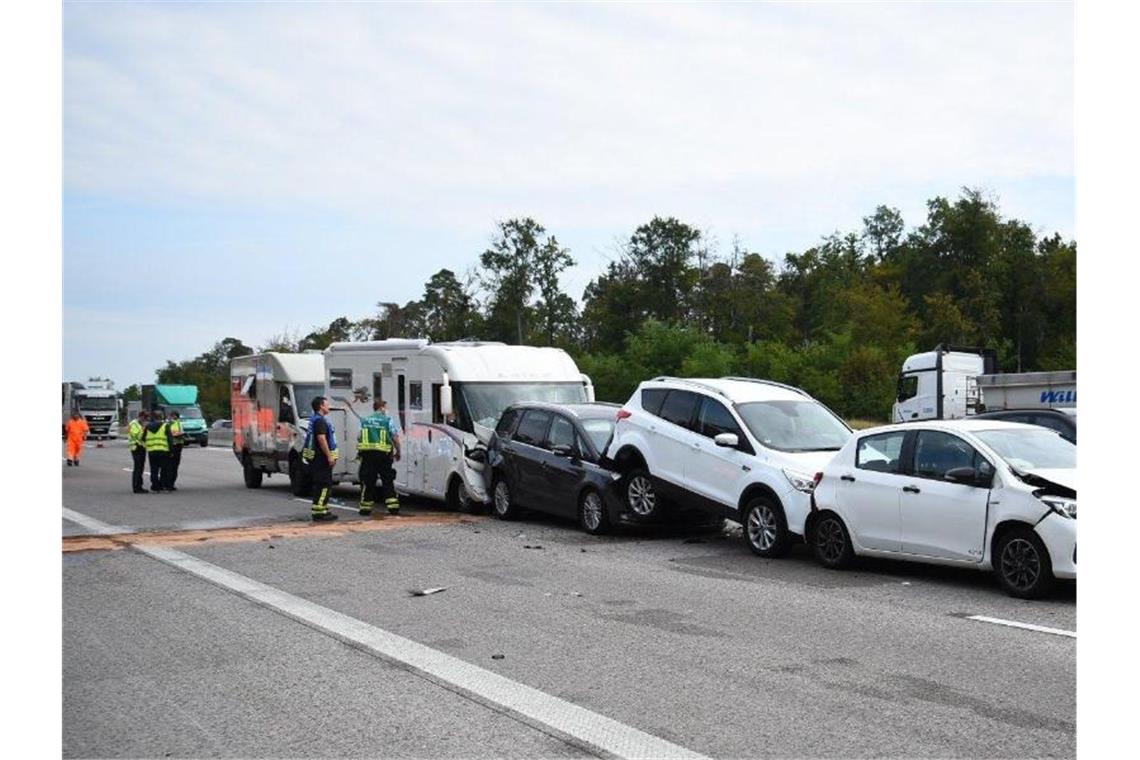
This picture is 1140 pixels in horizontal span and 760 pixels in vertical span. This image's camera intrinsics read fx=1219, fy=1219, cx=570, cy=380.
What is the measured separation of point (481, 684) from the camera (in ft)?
24.4

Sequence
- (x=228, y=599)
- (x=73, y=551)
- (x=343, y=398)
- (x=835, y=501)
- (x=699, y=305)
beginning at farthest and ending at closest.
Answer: (x=699, y=305), (x=343, y=398), (x=73, y=551), (x=835, y=501), (x=228, y=599)

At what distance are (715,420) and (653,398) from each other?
1.30 metres

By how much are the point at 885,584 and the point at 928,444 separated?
1391 mm

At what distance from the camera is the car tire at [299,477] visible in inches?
891

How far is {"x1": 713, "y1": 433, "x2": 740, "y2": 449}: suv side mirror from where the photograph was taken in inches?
551

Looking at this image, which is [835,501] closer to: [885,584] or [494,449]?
[885,584]

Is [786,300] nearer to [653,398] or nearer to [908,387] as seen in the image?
[908,387]

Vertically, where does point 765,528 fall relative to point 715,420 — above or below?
below

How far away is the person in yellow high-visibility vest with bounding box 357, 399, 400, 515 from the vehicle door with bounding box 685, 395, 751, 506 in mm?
5624

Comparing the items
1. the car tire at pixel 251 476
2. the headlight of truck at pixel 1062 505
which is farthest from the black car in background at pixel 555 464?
the car tire at pixel 251 476

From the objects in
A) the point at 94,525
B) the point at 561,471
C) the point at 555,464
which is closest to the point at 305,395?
the point at 94,525

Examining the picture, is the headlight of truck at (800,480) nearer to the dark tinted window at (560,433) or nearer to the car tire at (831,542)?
the car tire at (831,542)

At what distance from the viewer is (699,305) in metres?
74.0
